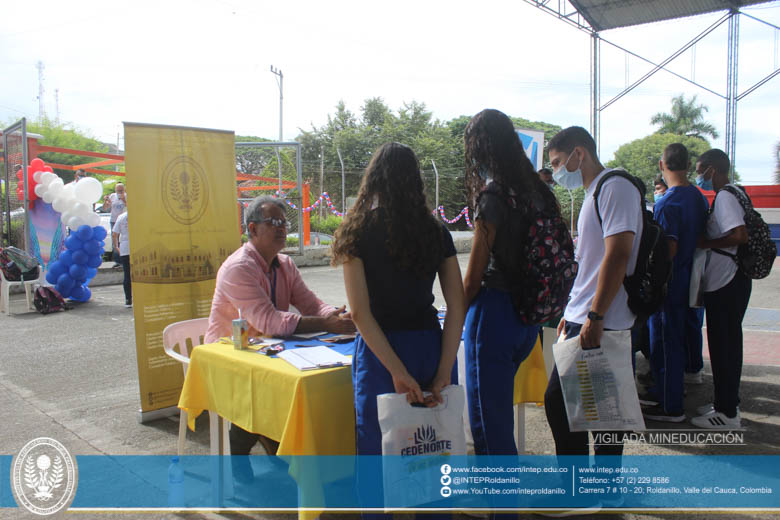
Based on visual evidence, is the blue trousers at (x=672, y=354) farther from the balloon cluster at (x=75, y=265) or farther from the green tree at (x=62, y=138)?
the green tree at (x=62, y=138)

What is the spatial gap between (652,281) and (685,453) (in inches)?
57.0

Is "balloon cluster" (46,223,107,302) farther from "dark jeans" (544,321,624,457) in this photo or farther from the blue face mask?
the blue face mask

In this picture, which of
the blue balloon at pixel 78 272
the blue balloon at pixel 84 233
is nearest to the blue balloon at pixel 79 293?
the blue balloon at pixel 78 272

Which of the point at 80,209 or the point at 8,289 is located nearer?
the point at 8,289

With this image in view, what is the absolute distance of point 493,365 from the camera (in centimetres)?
223

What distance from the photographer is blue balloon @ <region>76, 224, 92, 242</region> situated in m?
9.17

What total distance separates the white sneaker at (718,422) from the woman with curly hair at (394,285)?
7.94 feet

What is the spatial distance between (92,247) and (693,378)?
28.6 feet

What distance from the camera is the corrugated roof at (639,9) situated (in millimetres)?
9938

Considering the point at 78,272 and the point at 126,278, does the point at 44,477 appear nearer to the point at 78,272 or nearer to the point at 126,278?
the point at 126,278

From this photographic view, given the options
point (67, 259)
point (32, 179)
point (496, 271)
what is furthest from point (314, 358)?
point (32, 179)

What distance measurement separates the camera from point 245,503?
288 centimetres

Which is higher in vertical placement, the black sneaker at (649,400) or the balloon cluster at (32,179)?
the balloon cluster at (32,179)

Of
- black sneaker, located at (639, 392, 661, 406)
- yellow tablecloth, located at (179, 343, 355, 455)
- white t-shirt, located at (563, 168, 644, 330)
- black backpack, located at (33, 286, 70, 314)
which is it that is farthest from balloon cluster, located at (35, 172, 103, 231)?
white t-shirt, located at (563, 168, 644, 330)
